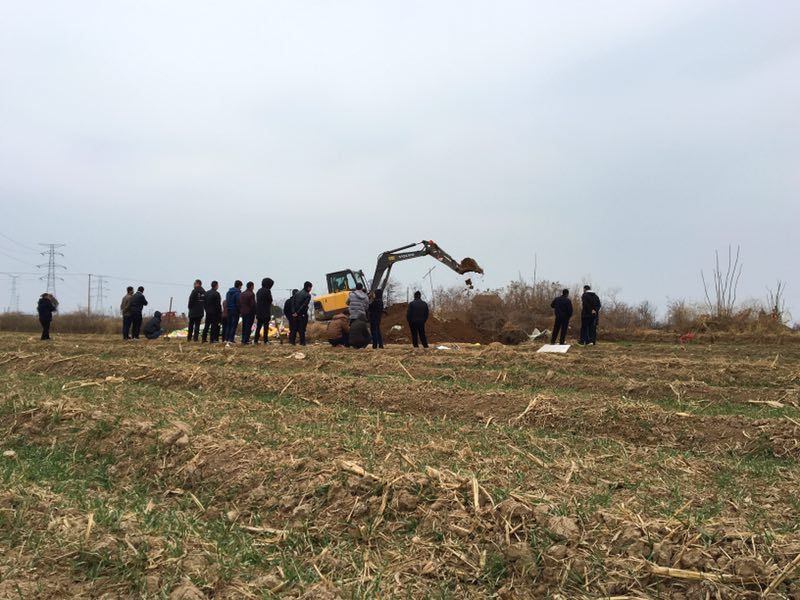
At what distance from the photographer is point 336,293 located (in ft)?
86.0

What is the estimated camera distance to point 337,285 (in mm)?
26922

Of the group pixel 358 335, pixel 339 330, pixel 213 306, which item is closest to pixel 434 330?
pixel 339 330

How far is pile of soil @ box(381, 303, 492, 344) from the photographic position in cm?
2614

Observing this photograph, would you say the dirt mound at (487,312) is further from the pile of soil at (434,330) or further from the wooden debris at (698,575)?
the wooden debris at (698,575)

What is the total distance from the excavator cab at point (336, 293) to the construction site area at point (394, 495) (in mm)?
16193

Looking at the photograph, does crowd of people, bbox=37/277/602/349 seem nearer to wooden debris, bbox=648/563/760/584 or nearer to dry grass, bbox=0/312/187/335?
wooden debris, bbox=648/563/760/584

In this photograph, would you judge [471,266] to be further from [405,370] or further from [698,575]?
[698,575]

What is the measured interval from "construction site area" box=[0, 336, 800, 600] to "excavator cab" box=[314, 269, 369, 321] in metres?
→ 16.2

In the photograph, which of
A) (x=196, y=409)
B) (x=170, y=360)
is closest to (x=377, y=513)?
(x=196, y=409)

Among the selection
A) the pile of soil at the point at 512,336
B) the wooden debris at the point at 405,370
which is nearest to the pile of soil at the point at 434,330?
the pile of soil at the point at 512,336

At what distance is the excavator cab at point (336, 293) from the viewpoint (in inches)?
1021

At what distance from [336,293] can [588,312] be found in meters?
10.8

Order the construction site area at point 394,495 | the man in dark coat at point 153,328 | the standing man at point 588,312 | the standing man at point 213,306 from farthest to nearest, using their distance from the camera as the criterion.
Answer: the man in dark coat at point 153,328, the standing man at point 588,312, the standing man at point 213,306, the construction site area at point 394,495

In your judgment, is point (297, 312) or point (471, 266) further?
point (471, 266)
